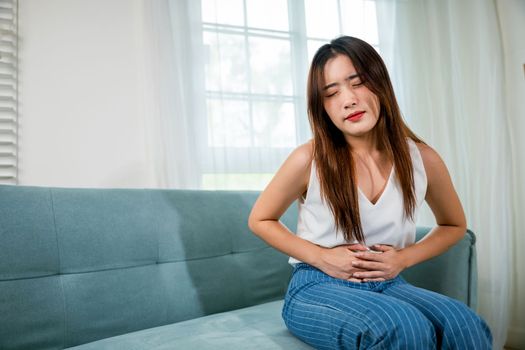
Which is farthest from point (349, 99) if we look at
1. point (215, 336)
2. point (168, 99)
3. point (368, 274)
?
point (168, 99)

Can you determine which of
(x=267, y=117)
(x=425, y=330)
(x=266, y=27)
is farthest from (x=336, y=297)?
(x=266, y=27)

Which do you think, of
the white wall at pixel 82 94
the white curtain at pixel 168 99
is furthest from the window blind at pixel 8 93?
the white curtain at pixel 168 99

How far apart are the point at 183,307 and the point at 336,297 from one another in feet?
2.14

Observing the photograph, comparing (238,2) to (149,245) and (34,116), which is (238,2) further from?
(149,245)

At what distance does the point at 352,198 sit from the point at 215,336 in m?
0.54

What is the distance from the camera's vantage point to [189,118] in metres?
2.22

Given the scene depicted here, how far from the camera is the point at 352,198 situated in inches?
50.9

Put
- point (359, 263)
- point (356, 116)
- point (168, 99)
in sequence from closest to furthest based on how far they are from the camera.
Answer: point (359, 263), point (356, 116), point (168, 99)

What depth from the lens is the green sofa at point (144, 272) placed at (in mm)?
1259

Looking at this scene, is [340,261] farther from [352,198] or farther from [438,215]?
[438,215]

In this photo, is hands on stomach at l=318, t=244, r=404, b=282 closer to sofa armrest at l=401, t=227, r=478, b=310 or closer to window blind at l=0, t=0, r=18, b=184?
sofa armrest at l=401, t=227, r=478, b=310

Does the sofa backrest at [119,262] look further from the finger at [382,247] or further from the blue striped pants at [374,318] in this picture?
the finger at [382,247]

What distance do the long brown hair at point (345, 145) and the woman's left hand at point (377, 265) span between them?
0.09 meters

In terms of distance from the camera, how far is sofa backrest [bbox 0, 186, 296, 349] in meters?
1.27
